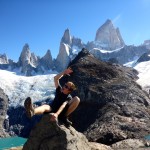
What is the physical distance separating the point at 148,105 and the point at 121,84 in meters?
19.0

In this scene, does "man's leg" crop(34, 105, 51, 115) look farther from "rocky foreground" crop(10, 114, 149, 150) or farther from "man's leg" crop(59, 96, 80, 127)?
"man's leg" crop(59, 96, 80, 127)

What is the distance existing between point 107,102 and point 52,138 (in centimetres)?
13871

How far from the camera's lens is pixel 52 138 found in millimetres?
24266

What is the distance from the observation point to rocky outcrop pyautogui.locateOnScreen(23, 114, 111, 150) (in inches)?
941

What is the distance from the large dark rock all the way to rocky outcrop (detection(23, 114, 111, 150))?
9488 centimetres

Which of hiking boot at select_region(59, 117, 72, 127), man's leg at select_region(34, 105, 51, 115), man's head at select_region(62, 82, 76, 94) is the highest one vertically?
man's head at select_region(62, 82, 76, 94)

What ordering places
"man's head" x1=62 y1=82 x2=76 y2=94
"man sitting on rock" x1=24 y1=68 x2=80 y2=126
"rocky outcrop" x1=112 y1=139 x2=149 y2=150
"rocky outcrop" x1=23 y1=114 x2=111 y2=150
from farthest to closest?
"rocky outcrop" x1=112 y1=139 x2=149 y2=150
"rocky outcrop" x1=23 y1=114 x2=111 y2=150
"man's head" x1=62 y1=82 x2=76 y2=94
"man sitting on rock" x1=24 y1=68 x2=80 y2=126

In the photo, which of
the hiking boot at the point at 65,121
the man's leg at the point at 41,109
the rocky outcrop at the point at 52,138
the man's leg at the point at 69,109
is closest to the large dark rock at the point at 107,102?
the hiking boot at the point at 65,121

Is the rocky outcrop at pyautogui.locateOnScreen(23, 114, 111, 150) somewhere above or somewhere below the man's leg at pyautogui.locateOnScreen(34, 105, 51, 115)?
below

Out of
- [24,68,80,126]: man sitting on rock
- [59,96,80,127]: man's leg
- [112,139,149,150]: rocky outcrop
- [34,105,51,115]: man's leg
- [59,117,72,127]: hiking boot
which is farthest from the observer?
[112,139,149,150]: rocky outcrop

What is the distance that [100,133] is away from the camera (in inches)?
4646

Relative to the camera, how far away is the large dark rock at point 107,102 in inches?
5404

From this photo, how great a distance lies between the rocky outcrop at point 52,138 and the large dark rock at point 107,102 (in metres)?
94.9

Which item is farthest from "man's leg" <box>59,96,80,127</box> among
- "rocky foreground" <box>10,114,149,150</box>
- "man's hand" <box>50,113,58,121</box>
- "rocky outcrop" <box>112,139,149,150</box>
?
"rocky outcrop" <box>112,139,149,150</box>
